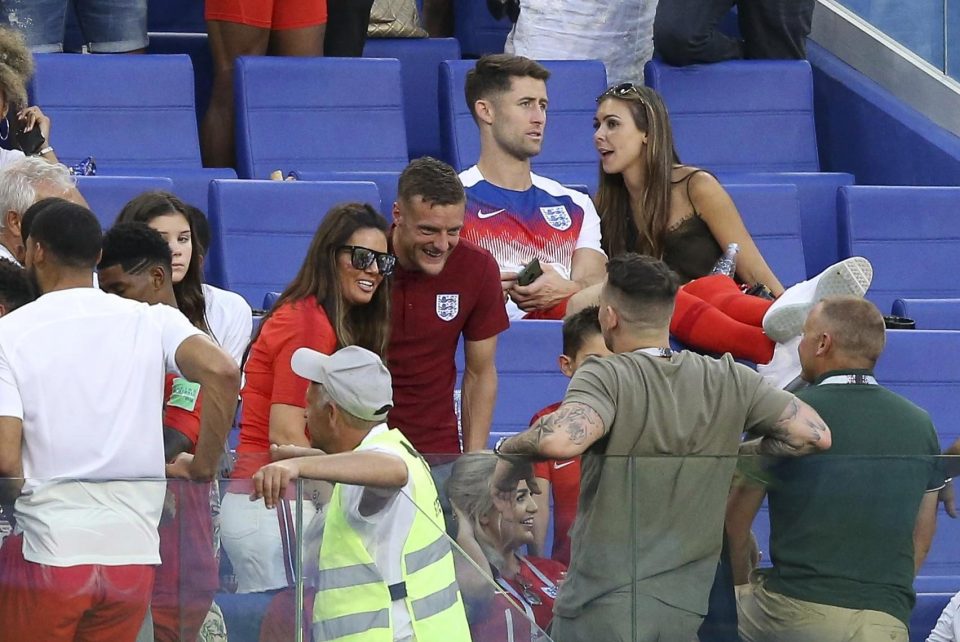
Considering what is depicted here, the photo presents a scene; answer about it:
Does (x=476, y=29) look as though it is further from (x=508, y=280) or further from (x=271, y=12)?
(x=508, y=280)

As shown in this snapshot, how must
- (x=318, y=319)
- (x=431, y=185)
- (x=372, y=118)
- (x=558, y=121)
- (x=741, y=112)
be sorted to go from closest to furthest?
(x=318, y=319)
(x=431, y=185)
(x=372, y=118)
(x=558, y=121)
(x=741, y=112)

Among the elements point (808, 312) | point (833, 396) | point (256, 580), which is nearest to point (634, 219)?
point (808, 312)

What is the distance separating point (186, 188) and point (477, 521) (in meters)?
2.57

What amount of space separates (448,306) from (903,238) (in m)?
2.43

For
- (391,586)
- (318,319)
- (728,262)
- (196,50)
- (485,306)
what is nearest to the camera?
(391,586)

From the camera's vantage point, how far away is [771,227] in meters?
6.16

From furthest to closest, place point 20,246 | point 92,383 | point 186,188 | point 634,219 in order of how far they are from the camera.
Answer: point 186,188
point 634,219
point 20,246
point 92,383

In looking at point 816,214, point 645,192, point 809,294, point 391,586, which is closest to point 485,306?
point 809,294

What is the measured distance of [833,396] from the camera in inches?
151

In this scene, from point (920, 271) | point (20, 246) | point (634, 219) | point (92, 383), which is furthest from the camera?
point (920, 271)

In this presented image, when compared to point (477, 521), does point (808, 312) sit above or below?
above

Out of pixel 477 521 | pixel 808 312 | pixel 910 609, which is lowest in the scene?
pixel 910 609

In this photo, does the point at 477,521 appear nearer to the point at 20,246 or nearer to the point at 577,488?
the point at 577,488

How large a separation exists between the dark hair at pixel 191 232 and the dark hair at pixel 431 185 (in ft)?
1.78
